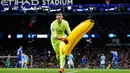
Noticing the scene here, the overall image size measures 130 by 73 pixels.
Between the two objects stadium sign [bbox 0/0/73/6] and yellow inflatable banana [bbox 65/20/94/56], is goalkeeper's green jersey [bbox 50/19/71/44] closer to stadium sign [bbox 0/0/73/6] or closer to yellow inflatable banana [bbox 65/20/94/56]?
yellow inflatable banana [bbox 65/20/94/56]

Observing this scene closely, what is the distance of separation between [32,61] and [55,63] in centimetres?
219

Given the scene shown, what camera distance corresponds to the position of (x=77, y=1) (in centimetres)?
3519

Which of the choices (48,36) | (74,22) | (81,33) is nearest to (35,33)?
(48,36)

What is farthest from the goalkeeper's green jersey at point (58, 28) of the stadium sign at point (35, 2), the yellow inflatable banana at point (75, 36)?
the stadium sign at point (35, 2)

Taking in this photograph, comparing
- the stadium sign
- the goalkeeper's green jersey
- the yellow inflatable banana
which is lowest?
the stadium sign

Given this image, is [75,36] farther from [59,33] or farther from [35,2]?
[35,2]

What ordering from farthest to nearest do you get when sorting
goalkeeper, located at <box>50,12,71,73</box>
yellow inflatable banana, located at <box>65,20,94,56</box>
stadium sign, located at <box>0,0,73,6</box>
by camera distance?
stadium sign, located at <box>0,0,73,6</box> < yellow inflatable banana, located at <box>65,20,94,56</box> < goalkeeper, located at <box>50,12,71,73</box>

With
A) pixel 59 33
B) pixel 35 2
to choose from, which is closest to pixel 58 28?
pixel 59 33

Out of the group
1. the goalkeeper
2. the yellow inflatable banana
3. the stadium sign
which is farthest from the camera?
the stadium sign

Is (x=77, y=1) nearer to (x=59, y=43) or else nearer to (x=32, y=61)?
(x=32, y=61)

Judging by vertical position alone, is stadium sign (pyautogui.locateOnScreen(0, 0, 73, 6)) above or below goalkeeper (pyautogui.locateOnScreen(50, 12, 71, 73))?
below

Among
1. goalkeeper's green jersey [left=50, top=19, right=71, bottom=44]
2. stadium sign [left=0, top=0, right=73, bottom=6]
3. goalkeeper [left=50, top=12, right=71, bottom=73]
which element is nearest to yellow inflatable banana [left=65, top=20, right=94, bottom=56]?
goalkeeper [left=50, top=12, right=71, bottom=73]

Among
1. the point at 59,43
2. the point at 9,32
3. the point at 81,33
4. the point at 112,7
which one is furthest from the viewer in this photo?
the point at 9,32

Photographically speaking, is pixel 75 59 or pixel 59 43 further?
pixel 75 59
